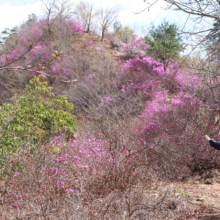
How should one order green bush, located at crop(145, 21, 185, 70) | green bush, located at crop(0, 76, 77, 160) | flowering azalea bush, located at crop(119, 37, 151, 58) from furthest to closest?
1. flowering azalea bush, located at crop(119, 37, 151, 58)
2. green bush, located at crop(145, 21, 185, 70)
3. green bush, located at crop(0, 76, 77, 160)

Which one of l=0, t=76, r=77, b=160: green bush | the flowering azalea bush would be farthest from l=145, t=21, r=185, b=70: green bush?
l=0, t=76, r=77, b=160: green bush

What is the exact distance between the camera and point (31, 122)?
734 cm

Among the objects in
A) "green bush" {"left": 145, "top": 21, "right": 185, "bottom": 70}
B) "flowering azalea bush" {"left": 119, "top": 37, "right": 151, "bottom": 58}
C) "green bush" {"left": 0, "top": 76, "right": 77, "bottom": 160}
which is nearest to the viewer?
"green bush" {"left": 0, "top": 76, "right": 77, "bottom": 160}

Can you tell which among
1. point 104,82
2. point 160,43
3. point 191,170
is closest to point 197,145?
point 191,170

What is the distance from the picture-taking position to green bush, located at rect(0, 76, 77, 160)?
5781 mm

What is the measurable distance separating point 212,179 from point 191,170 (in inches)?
31.4

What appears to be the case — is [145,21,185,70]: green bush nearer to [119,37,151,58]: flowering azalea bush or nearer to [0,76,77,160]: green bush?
[119,37,151,58]: flowering azalea bush

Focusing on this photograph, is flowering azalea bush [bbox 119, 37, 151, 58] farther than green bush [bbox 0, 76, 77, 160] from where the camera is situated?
Yes

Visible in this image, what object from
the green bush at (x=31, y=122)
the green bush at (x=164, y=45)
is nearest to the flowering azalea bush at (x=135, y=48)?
the green bush at (x=164, y=45)

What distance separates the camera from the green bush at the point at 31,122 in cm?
578

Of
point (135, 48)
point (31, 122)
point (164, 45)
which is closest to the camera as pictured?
point (31, 122)

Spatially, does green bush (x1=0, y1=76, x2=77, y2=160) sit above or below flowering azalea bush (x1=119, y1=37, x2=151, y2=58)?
below

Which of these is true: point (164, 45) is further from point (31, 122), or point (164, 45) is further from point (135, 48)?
point (31, 122)

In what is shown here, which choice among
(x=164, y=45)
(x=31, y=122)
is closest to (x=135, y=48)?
(x=164, y=45)
